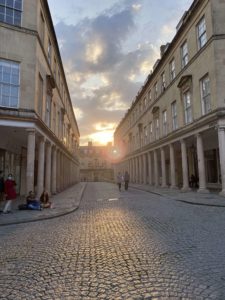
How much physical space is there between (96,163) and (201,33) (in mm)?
77525

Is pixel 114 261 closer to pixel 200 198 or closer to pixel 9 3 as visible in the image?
pixel 200 198

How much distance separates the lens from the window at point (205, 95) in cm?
1772

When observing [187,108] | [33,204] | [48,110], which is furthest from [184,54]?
[33,204]

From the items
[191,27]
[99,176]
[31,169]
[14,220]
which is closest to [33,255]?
[14,220]

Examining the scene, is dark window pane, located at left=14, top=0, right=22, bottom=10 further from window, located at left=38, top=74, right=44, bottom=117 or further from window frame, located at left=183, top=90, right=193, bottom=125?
window frame, located at left=183, top=90, right=193, bottom=125

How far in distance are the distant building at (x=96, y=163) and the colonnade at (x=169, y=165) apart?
132 feet

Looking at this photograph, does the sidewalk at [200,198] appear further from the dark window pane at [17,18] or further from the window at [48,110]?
the dark window pane at [17,18]

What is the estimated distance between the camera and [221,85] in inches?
642

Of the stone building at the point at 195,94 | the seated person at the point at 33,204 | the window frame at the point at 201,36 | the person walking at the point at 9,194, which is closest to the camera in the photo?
the person walking at the point at 9,194

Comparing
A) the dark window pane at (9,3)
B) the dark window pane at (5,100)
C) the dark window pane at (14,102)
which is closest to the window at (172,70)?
the dark window pane at (9,3)

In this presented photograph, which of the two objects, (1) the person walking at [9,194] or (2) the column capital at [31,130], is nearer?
(1) the person walking at [9,194]

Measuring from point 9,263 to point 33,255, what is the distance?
1.86ft

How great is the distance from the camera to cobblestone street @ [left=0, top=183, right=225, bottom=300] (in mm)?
3439

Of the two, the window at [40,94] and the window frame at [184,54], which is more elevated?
the window frame at [184,54]
